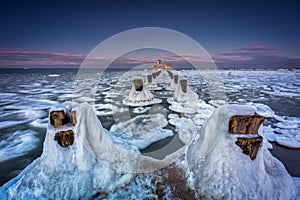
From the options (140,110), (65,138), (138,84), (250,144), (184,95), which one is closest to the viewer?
(250,144)

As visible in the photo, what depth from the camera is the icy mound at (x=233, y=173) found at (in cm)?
240

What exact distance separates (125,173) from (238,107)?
2568mm

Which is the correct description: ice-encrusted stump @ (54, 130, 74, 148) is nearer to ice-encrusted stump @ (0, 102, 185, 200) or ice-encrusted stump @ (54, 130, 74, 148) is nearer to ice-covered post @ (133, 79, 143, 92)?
ice-encrusted stump @ (0, 102, 185, 200)

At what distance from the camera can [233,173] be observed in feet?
8.06

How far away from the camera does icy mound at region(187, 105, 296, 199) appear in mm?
2396

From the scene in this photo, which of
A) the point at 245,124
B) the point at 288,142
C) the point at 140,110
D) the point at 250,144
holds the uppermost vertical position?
the point at 245,124

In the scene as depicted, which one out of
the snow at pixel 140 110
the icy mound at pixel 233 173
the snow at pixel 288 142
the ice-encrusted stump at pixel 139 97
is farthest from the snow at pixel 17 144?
the snow at pixel 288 142

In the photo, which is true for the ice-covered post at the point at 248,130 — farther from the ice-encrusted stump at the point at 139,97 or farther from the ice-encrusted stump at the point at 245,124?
the ice-encrusted stump at the point at 139,97

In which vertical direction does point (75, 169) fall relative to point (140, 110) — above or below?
above

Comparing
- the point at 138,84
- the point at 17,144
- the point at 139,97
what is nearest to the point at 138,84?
the point at 138,84

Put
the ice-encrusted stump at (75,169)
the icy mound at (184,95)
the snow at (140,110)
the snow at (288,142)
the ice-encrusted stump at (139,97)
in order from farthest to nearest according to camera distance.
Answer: the icy mound at (184,95)
the ice-encrusted stump at (139,97)
the snow at (140,110)
the snow at (288,142)
the ice-encrusted stump at (75,169)

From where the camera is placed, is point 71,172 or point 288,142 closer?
point 71,172

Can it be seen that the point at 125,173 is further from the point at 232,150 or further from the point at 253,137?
the point at 253,137

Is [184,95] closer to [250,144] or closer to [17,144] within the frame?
[250,144]
